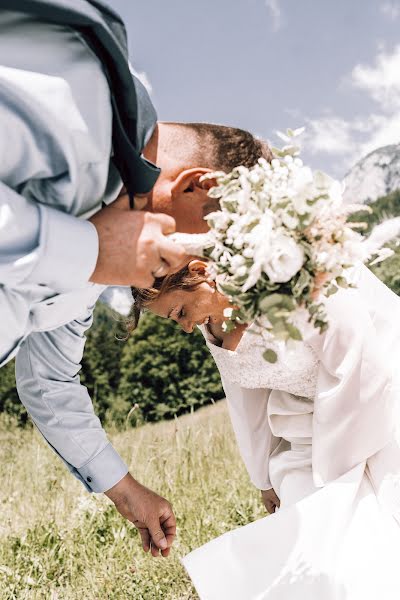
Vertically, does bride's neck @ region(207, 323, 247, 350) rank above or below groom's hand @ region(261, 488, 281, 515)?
above

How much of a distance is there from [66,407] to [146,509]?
53 cm

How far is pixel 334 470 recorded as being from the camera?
8.79ft

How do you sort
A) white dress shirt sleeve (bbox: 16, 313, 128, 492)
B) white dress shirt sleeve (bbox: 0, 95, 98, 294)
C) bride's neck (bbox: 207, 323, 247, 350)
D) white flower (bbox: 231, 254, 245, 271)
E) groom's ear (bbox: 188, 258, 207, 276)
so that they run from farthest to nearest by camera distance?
bride's neck (bbox: 207, 323, 247, 350) → white dress shirt sleeve (bbox: 16, 313, 128, 492) → groom's ear (bbox: 188, 258, 207, 276) → white flower (bbox: 231, 254, 245, 271) → white dress shirt sleeve (bbox: 0, 95, 98, 294)

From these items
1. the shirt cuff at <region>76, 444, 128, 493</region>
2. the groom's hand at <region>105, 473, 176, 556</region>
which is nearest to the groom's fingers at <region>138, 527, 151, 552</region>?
the groom's hand at <region>105, 473, 176, 556</region>

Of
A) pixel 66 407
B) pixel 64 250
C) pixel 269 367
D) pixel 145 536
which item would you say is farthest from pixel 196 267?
pixel 145 536

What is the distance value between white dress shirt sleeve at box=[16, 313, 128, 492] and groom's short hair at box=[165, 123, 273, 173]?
2.81 ft

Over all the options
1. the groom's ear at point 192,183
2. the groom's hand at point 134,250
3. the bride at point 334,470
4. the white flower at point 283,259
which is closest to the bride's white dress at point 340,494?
the bride at point 334,470

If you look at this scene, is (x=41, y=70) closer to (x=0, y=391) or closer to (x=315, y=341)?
(x=315, y=341)

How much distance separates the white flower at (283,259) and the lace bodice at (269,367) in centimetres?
107

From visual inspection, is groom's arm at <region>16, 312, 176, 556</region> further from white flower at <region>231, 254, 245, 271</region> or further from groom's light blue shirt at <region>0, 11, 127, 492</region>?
white flower at <region>231, 254, 245, 271</region>

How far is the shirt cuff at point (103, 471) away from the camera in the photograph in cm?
269

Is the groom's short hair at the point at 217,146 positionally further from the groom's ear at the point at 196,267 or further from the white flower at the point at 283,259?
the white flower at the point at 283,259

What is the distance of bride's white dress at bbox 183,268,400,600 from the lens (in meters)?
2.41

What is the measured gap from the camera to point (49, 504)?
4.42 meters
